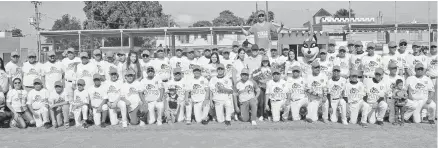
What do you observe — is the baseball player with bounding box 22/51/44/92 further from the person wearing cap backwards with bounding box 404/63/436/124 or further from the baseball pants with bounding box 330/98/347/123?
the person wearing cap backwards with bounding box 404/63/436/124

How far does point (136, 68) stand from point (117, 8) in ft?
98.7

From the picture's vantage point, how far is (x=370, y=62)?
7.80 meters

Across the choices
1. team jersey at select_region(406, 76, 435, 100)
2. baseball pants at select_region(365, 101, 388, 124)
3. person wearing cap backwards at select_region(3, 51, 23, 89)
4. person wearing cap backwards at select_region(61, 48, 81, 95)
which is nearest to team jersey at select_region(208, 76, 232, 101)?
baseball pants at select_region(365, 101, 388, 124)

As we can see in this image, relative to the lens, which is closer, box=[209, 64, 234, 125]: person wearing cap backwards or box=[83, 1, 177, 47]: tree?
box=[209, 64, 234, 125]: person wearing cap backwards

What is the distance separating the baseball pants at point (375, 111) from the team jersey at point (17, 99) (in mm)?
6951

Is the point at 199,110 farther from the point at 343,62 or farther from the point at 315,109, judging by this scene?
the point at 343,62

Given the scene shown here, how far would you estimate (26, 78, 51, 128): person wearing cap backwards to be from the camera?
24.3ft

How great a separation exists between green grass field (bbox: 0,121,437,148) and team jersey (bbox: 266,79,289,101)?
55 cm

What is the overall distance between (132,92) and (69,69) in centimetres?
193

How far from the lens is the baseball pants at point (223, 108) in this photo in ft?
24.6

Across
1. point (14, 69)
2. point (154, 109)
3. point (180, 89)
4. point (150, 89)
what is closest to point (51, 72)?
point (14, 69)

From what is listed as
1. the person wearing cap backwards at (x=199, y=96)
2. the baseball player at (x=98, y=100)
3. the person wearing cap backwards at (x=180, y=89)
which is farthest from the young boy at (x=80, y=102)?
the person wearing cap backwards at (x=199, y=96)

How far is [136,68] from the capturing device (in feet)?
25.6

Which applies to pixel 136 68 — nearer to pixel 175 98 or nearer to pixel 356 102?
pixel 175 98
